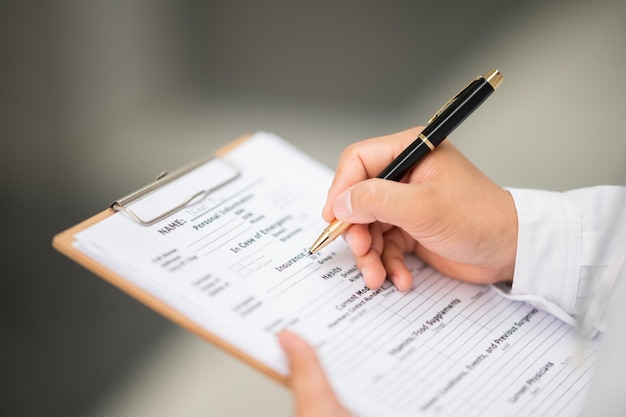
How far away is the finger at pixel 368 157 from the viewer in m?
0.67

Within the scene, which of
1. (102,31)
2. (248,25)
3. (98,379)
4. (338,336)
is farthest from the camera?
(248,25)

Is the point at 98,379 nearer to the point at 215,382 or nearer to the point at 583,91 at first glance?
the point at 215,382

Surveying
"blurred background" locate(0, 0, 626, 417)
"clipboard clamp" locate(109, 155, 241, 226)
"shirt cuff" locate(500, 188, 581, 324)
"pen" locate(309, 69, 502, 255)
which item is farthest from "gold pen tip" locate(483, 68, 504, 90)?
"blurred background" locate(0, 0, 626, 417)

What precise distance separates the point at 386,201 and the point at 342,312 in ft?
0.33

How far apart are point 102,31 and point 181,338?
1.93 ft

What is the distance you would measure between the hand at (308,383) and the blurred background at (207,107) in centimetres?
51

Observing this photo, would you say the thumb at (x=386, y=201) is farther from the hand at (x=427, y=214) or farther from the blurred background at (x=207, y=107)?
the blurred background at (x=207, y=107)

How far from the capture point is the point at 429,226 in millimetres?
617

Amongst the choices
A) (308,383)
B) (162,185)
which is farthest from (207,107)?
(308,383)

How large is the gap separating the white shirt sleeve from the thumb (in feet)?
0.34

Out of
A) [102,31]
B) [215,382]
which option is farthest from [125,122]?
[215,382]

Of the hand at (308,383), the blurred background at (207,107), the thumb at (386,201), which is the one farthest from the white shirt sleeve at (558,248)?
the blurred background at (207,107)

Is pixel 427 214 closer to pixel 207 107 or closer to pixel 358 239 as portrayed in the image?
pixel 358 239

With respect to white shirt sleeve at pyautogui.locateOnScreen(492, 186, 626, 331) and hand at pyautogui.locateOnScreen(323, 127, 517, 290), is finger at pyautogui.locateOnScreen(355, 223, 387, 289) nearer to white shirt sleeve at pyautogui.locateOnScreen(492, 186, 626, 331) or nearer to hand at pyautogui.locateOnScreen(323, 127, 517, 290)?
hand at pyautogui.locateOnScreen(323, 127, 517, 290)
